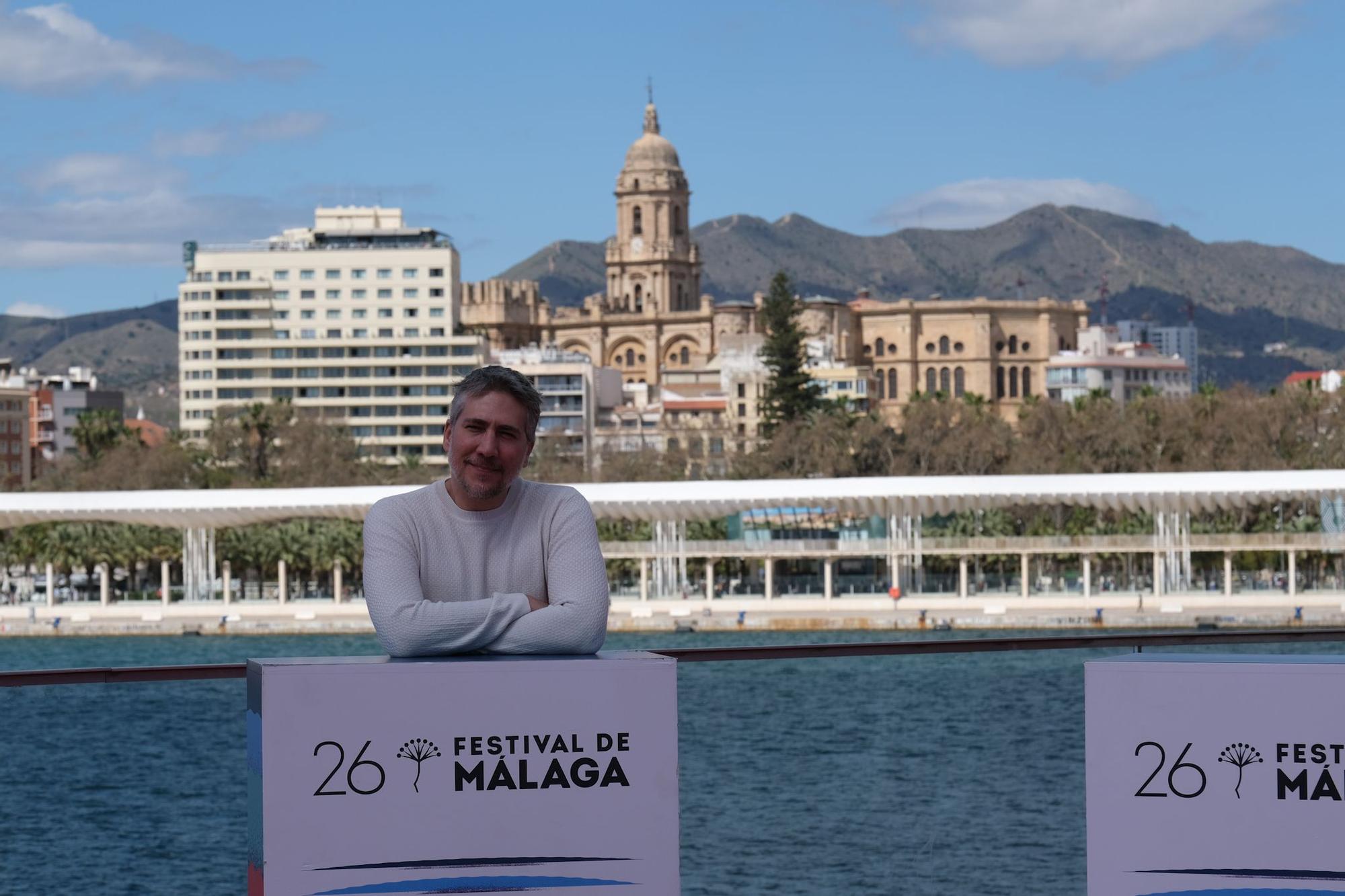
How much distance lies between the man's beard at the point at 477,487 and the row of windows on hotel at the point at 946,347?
12016cm

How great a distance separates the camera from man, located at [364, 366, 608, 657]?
11.4 ft

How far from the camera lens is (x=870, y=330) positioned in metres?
125

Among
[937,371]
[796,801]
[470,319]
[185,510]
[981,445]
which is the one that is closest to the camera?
[796,801]

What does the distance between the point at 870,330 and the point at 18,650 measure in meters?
82.4

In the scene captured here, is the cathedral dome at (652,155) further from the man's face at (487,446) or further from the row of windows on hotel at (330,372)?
the man's face at (487,446)

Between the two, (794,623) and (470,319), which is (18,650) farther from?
(470,319)

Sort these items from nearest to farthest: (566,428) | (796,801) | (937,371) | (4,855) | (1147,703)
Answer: (1147,703) → (4,855) → (796,801) → (566,428) → (937,371)

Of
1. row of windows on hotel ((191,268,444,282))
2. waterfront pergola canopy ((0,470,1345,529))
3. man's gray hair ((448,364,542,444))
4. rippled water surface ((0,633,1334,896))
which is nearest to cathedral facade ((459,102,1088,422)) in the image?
row of windows on hotel ((191,268,444,282))

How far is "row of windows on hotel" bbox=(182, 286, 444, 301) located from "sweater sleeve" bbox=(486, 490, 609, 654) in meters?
108

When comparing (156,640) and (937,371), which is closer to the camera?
(156,640)

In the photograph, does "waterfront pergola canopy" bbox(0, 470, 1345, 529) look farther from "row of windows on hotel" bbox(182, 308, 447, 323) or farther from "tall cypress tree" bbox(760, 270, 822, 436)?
"row of windows on hotel" bbox(182, 308, 447, 323)

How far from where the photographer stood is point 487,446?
3498 millimetres

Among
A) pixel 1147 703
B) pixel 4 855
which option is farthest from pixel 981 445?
pixel 1147 703

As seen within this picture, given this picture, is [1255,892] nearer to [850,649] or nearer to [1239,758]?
[1239,758]
